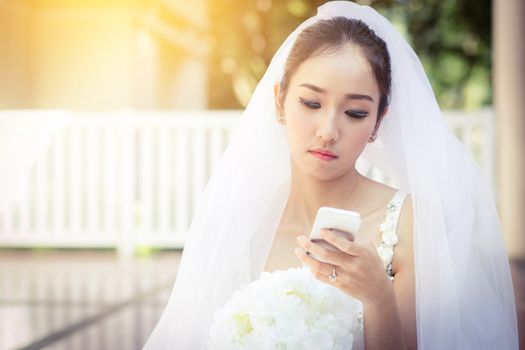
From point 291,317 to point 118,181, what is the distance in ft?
25.4

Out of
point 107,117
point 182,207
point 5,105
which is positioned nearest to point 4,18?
point 5,105

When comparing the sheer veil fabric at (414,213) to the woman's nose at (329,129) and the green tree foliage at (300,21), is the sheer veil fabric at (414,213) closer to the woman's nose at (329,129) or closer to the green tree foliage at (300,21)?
the woman's nose at (329,129)

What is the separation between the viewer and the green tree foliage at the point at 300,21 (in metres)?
20.9

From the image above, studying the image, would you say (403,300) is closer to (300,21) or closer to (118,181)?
(118,181)

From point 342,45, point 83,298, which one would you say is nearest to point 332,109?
point 342,45

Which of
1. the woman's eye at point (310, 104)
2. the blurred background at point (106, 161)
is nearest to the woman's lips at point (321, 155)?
the woman's eye at point (310, 104)

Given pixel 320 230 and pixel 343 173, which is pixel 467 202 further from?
pixel 320 230

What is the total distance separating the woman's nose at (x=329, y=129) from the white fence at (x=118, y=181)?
746cm

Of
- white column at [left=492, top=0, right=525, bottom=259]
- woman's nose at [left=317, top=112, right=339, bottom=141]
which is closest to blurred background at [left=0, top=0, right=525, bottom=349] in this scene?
white column at [left=492, top=0, right=525, bottom=259]

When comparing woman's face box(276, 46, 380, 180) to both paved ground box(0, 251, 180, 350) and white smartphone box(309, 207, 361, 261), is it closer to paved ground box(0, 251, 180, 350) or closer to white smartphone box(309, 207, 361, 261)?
white smartphone box(309, 207, 361, 261)

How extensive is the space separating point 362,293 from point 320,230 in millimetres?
236

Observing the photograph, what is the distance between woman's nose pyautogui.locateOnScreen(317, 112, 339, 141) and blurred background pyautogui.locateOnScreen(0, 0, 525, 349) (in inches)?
57.4

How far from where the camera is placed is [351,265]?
184 centimetres

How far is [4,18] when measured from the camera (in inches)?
436
